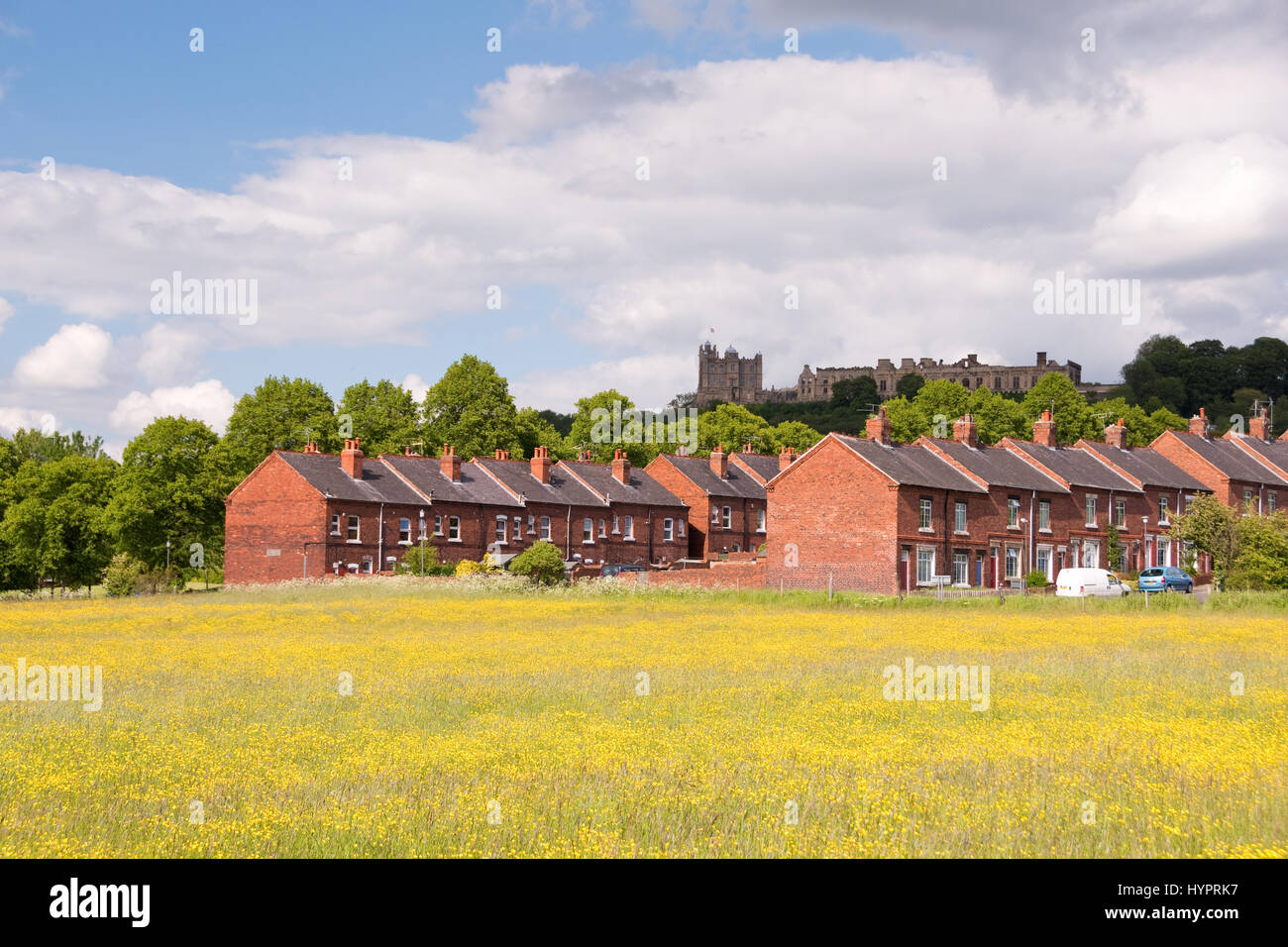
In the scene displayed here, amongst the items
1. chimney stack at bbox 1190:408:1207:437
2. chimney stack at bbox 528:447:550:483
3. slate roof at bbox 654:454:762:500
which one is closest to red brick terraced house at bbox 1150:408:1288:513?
chimney stack at bbox 1190:408:1207:437

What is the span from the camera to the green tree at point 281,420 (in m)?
93.9

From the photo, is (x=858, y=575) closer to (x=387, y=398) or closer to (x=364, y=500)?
(x=364, y=500)

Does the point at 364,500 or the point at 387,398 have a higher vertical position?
the point at 387,398

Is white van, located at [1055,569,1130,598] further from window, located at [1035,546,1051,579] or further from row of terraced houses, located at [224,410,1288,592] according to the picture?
window, located at [1035,546,1051,579]

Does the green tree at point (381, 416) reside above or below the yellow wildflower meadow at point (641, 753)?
above

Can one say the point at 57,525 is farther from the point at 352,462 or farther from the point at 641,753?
the point at 641,753

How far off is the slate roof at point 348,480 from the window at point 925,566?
101 ft

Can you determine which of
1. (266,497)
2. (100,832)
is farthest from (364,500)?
(100,832)

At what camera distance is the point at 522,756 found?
14945mm

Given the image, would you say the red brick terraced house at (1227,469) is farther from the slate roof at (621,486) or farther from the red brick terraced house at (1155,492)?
the slate roof at (621,486)

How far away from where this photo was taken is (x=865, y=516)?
6356 centimetres

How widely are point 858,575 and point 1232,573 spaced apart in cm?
1750

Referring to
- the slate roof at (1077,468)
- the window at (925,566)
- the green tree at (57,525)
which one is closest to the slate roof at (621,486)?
the slate roof at (1077,468)
